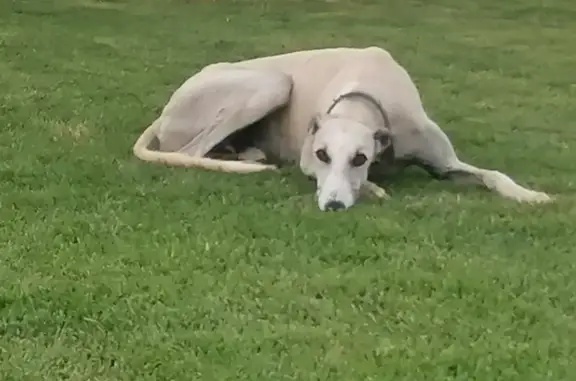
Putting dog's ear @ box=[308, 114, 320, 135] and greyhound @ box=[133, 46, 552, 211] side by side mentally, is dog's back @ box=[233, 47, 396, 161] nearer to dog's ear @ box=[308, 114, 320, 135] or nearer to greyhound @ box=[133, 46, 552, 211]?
greyhound @ box=[133, 46, 552, 211]

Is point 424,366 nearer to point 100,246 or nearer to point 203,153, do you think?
point 100,246

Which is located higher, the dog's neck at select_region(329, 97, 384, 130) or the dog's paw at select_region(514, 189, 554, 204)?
the dog's neck at select_region(329, 97, 384, 130)

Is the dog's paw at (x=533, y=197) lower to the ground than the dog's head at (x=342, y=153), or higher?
lower

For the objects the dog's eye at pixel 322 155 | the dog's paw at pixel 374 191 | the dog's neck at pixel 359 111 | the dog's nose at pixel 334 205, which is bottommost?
the dog's paw at pixel 374 191

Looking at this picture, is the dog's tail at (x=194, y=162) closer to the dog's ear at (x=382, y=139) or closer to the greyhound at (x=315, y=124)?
the greyhound at (x=315, y=124)

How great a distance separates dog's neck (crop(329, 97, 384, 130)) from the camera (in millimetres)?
4031

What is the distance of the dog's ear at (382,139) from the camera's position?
399cm

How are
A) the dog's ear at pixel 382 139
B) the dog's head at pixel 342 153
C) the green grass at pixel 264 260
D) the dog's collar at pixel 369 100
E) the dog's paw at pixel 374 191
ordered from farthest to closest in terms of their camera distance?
the dog's collar at pixel 369 100 < the dog's ear at pixel 382 139 < the dog's paw at pixel 374 191 < the dog's head at pixel 342 153 < the green grass at pixel 264 260

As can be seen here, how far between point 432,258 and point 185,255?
70 cm

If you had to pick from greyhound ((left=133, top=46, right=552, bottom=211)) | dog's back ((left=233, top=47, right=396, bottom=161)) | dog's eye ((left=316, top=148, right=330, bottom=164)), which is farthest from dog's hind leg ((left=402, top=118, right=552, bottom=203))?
dog's eye ((left=316, top=148, right=330, bottom=164))

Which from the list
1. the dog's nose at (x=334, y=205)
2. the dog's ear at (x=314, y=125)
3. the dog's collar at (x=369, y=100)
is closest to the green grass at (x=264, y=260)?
Result: the dog's nose at (x=334, y=205)

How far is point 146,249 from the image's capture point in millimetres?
3104

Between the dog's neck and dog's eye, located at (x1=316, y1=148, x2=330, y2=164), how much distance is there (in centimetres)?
20

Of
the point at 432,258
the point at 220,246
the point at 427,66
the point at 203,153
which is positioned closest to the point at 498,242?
the point at 432,258
